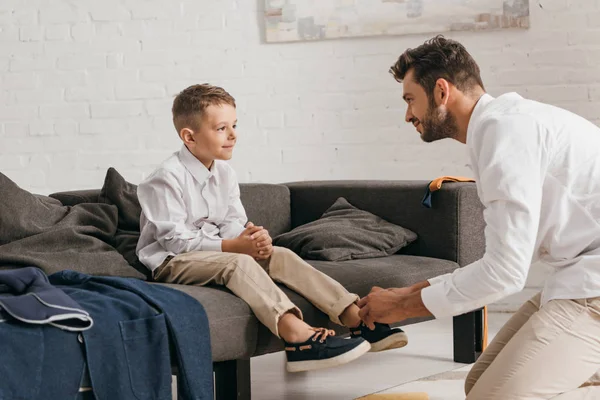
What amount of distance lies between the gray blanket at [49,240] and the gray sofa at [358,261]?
287 millimetres

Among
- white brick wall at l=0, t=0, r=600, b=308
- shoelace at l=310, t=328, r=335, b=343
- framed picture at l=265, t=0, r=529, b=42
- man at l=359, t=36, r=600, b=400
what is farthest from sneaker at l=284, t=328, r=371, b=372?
framed picture at l=265, t=0, r=529, b=42

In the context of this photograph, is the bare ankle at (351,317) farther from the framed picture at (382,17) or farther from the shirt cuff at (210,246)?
the framed picture at (382,17)

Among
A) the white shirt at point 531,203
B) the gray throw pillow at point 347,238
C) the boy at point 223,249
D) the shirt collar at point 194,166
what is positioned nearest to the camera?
the white shirt at point 531,203

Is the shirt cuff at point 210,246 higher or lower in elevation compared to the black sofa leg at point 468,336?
higher

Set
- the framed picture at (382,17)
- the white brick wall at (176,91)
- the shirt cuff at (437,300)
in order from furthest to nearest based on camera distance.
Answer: the white brick wall at (176,91)
the framed picture at (382,17)
the shirt cuff at (437,300)

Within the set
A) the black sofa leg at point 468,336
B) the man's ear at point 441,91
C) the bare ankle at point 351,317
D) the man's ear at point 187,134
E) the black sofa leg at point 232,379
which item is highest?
the man's ear at point 441,91

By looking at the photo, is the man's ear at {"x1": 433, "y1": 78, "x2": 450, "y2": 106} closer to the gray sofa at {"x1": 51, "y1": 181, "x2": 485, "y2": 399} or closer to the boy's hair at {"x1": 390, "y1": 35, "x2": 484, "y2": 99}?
the boy's hair at {"x1": 390, "y1": 35, "x2": 484, "y2": 99}

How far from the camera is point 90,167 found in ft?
14.8

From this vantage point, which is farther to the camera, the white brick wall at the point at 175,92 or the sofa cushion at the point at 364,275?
the white brick wall at the point at 175,92

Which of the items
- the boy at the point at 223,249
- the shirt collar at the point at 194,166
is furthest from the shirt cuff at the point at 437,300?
the shirt collar at the point at 194,166

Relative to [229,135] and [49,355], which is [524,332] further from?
[229,135]

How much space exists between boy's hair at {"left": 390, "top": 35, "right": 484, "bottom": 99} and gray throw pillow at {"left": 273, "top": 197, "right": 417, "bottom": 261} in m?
0.93

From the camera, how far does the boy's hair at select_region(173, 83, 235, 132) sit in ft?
9.87

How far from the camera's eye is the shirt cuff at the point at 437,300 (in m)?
2.22
